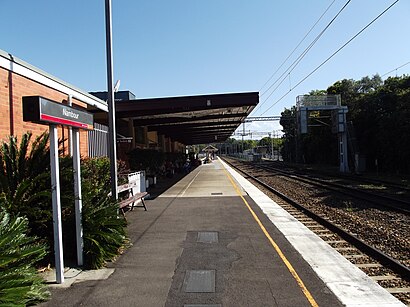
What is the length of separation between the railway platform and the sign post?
546 millimetres

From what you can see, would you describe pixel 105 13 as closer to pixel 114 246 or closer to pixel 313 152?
pixel 114 246

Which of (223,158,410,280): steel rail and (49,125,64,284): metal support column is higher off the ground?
(49,125,64,284): metal support column

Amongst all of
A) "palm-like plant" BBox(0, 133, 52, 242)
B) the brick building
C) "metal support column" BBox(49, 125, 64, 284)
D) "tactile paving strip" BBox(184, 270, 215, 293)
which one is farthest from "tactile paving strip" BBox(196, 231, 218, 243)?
the brick building

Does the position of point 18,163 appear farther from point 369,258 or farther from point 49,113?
point 369,258

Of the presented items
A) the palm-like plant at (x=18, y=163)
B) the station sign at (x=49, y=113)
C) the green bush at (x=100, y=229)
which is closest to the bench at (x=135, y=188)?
the green bush at (x=100, y=229)

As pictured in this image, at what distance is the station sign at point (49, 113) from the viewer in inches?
204

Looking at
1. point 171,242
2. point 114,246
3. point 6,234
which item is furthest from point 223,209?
point 6,234

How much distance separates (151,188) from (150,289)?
16.7 metres

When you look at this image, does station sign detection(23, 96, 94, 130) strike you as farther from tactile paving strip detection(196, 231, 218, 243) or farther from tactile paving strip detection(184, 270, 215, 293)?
tactile paving strip detection(196, 231, 218, 243)

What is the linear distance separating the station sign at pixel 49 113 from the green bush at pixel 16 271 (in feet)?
4.42

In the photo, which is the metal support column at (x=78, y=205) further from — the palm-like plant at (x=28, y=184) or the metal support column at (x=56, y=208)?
the metal support column at (x=56, y=208)

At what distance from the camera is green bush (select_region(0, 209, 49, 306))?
4358 mm

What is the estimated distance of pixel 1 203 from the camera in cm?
592

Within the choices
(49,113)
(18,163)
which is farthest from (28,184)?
(49,113)
